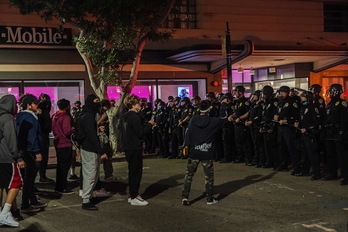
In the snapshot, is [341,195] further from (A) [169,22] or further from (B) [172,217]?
(A) [169,22]

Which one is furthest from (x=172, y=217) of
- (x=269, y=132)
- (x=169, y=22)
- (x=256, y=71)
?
(x=256, y=71)

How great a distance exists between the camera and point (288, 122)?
10.0m

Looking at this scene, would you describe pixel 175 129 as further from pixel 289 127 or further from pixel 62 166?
pixel 62 166

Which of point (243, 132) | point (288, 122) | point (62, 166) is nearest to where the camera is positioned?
point (62, 166)

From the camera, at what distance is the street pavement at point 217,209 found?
6254 mm

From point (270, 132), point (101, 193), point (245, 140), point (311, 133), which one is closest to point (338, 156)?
point (311, 133)

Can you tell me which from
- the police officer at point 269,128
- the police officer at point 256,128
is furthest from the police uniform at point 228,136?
the police officer at point 269,128

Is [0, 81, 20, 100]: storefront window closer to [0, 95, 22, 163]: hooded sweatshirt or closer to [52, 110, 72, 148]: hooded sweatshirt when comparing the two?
[52, 110, 72, 148]: hooded sweatshirt

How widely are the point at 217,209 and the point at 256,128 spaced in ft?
14.5

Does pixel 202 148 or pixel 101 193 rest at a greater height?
pixel 202 148

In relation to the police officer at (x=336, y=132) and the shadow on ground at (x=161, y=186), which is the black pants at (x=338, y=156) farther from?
the shadow on ground at (x=161, y=186)

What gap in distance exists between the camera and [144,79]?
19.5 m

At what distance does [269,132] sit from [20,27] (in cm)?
1074

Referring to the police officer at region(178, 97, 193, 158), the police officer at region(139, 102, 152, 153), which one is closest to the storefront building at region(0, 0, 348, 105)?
the police officer at region(139, 102, 152, 153)
